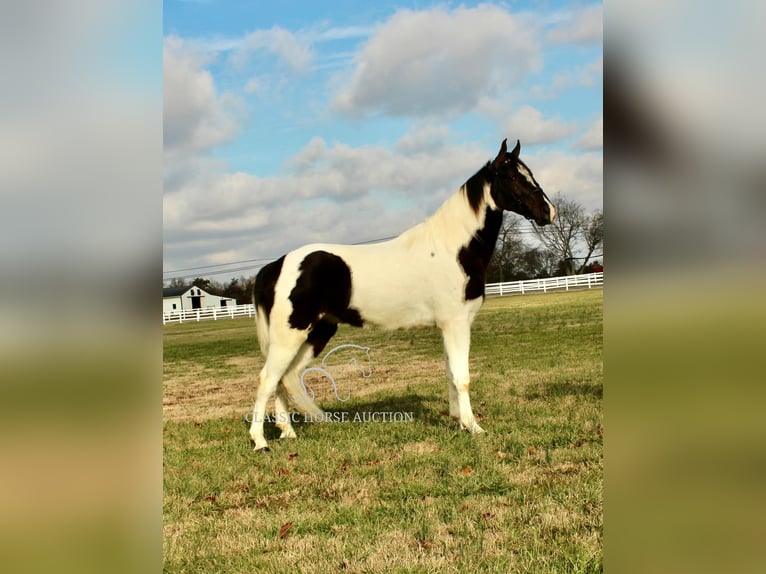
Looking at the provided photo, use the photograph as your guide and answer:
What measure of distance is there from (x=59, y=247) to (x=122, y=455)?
254 millimetres

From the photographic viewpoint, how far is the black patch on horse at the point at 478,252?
19.9ft

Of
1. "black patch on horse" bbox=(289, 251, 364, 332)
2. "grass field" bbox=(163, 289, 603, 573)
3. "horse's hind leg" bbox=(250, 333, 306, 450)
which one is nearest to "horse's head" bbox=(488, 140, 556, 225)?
"black patch on horse" bbox=(289, 251, 364, 332)

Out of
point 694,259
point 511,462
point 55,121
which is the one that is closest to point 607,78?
point 694,259

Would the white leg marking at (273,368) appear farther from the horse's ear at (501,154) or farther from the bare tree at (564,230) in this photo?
the bare tree at (564,230)

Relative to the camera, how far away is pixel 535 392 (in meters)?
7.34

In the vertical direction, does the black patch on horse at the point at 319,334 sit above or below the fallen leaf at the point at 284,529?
above

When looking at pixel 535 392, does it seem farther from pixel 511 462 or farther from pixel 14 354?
pixel 14 354

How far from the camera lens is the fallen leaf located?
347 centimetres

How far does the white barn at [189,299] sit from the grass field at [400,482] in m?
21.8

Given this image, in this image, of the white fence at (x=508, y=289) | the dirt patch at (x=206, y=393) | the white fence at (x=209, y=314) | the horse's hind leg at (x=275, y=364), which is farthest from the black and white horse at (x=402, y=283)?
the white fence at (x=209, y=314)

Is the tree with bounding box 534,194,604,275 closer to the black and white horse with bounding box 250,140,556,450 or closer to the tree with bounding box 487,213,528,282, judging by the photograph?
the tree with bounding box 487,213,528,282

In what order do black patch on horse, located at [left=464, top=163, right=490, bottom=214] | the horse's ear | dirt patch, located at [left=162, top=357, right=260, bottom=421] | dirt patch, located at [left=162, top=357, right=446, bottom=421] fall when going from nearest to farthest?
the horse's ear → black patch on horse, located at [left=464, top=163, right=490, bottom=214] → dirt patch, located at [left=162, top=357, right=260, bottom=421] → dirt patch, located at [left=162, top=357, right=446, bottom=421]

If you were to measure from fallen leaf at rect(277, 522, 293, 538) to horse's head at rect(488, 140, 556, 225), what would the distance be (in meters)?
3.73

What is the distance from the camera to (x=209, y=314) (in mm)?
28172
